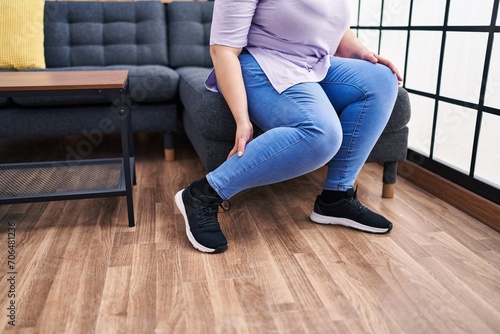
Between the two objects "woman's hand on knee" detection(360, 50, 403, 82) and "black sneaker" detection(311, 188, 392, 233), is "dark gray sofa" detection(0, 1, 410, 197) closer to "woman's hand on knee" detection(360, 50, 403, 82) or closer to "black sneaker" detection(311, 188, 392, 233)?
"woman's hand on knee" detection(360, 50, 403, 82)

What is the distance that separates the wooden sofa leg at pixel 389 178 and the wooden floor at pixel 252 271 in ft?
0.13

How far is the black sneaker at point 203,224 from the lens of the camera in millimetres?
1237

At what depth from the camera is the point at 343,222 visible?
1396 millimetres

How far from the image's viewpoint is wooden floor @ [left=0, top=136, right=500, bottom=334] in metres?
0.95

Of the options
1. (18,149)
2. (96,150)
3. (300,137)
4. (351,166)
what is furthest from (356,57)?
(18,149)

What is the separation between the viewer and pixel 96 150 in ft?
7.66

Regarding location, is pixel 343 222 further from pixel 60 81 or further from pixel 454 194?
pixel 60 81

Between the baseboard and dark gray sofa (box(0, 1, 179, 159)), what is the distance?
1.02m

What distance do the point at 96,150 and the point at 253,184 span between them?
1351mm

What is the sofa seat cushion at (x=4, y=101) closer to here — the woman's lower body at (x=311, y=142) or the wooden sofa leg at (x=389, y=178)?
the woman's lower body at (x=311, y=142)

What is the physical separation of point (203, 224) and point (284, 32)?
0.56 metres

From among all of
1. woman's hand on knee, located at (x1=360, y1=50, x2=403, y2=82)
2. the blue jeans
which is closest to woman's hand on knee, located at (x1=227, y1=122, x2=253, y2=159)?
the blue jeans

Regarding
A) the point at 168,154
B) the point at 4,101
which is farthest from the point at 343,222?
the point at 4,101

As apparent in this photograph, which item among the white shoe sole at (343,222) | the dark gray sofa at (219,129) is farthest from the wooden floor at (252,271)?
the dark gray sofa at (219,129)
